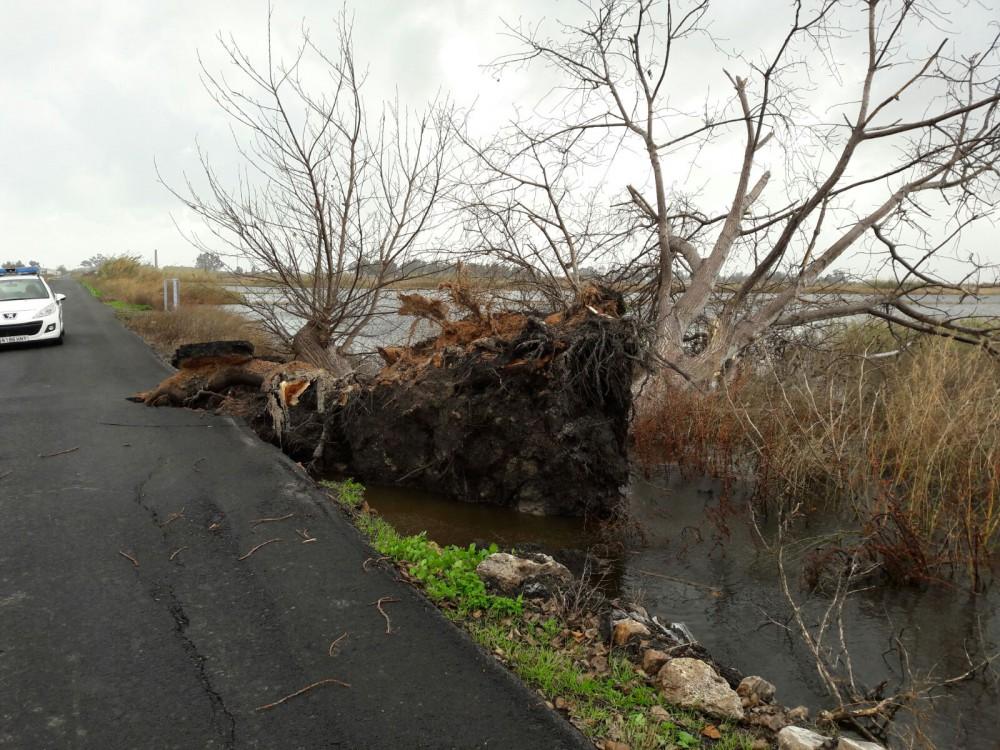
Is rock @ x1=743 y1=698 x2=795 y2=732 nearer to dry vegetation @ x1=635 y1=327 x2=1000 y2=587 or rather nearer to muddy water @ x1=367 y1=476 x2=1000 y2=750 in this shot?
muddy water @ x1=367 y1=476 x2=1000 y2=750

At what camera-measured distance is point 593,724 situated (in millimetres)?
3402

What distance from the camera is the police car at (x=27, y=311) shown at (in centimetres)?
1526

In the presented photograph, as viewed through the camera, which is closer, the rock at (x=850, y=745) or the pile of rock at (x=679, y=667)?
the rock at (x=850, y=745)

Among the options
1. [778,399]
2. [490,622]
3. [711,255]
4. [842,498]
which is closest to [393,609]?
[490,622]

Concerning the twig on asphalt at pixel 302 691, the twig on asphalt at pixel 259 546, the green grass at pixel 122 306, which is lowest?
the twig on asphalt at pixel 302 691

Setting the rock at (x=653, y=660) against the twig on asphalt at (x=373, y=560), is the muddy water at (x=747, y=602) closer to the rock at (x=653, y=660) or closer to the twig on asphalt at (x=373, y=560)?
the rock at (x=653, y=660)

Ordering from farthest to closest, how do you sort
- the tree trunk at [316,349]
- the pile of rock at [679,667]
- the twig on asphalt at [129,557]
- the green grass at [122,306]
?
the green grass at [122,306]
the tree trunk at [316,349]
the twig on asphalt at [129,557]
the pile of rock at [679,667]

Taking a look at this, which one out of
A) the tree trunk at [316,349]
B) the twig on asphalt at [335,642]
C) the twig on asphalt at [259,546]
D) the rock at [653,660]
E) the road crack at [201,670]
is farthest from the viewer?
the tree trunk at [316,349]

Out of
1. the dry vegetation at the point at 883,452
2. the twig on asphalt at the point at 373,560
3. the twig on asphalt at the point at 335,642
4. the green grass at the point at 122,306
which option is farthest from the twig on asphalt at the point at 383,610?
the green grass at the point at 122,306

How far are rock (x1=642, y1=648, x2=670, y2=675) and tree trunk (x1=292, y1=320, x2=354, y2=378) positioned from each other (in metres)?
8.83

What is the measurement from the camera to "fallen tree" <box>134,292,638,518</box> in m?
8.16

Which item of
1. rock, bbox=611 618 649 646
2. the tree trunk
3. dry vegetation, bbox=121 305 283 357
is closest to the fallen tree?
the tree trunk

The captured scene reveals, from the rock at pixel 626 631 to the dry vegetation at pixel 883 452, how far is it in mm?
2890

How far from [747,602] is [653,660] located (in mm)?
2441
